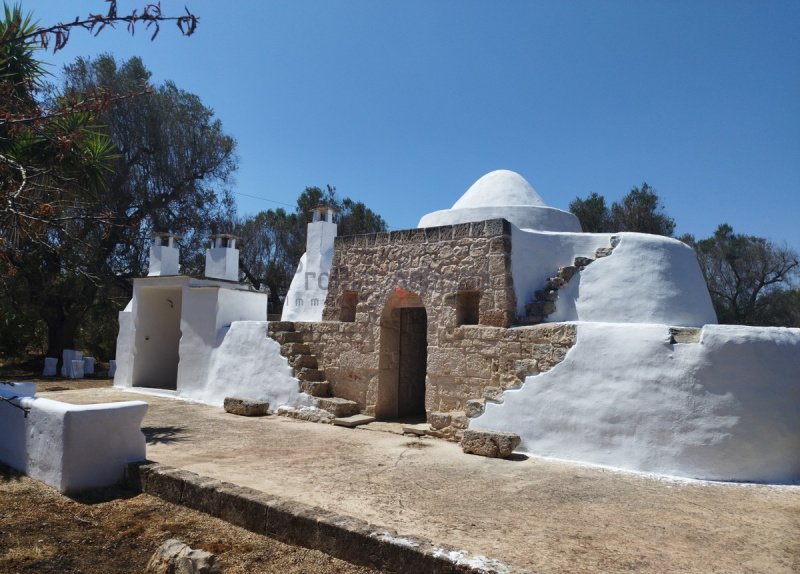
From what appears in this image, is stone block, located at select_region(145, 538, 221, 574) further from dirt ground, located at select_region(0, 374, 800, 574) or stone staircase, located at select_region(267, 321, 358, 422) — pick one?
stone staircase, located at select_region(267, 321, 358, 422)

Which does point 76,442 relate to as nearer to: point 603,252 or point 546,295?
point 546,295

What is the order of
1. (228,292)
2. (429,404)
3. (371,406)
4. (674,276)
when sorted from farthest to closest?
1. (228,292)
2. (371,406)
3. (429,404)
4. (674,276)

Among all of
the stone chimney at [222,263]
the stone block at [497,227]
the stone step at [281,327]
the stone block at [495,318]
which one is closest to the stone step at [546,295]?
the stone block at [495,318]

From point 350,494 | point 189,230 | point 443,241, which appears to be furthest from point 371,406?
point 189,230

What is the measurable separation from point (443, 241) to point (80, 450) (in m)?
5.75

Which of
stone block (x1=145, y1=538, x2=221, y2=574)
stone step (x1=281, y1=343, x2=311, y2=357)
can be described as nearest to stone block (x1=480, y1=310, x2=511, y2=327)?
stone step (x1=281, y1=343, x2=311, y2=357)

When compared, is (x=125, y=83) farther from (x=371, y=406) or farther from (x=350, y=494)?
(x=350, y=494)

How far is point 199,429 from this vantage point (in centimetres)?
828

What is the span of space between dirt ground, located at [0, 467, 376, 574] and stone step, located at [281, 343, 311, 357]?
5.23 m

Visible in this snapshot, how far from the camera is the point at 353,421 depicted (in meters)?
8.77

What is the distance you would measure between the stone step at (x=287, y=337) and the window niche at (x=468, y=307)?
3.50 metres

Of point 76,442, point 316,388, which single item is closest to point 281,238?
point 316,388

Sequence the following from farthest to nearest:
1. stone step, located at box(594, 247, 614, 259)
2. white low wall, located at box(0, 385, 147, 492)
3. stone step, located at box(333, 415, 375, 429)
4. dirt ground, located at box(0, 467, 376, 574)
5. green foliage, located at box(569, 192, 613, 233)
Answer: green foliage, located at box(569, 192, 613, 233) < stone step, located at box(333, 415, 375, 429) < stone step, located at box(594, 247, 614, 259) < white low wall, located at box(0, 385, 147, 492) < dirt ground, located at box(0, 467, 376, 574)

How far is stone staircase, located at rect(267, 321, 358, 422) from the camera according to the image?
30.4ft
